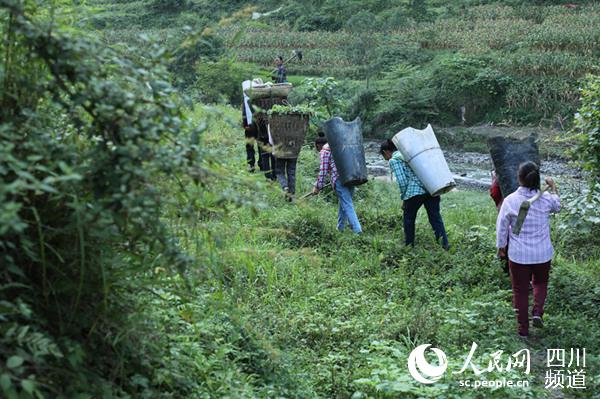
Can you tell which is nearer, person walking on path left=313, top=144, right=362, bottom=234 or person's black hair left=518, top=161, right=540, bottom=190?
person's black hair left=518, top=161, right=540, bottom=190

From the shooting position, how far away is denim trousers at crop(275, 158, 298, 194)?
358 inches

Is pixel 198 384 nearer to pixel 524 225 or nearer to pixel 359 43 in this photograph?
pixel 524 225

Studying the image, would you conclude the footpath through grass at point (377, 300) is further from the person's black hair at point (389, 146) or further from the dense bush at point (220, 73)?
the person's black hair at point (389, 146)

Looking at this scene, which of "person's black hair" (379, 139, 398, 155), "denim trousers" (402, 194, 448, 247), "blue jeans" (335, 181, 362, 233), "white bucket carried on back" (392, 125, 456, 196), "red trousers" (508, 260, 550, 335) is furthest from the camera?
"blue jeans" (335, 181, 362, 233)

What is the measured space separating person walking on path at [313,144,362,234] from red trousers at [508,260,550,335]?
101 inches

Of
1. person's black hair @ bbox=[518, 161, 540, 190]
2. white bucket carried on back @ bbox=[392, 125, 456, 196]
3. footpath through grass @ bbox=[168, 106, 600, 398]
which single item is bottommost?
footpath through grass @ bbox=[168, 106, 600, 398]

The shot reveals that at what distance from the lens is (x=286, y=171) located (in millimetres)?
9258

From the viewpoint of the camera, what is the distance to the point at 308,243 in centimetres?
743

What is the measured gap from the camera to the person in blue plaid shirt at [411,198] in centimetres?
736

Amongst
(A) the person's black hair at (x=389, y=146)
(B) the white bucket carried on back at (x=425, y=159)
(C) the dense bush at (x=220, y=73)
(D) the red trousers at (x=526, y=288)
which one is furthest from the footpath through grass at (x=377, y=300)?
(A) the person's black hair at (x=389, y=146)

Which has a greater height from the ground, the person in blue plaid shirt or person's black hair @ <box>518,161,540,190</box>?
person's black hair @ <box>518,161,540,190</box>

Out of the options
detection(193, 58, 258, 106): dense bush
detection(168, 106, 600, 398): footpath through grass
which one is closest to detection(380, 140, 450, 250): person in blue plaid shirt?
detection(168, 106, 600, 398): footpath through grass

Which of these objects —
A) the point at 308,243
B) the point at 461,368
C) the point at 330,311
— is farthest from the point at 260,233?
the point at 461,368

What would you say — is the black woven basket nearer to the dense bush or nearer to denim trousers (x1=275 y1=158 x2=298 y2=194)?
denim trousers (x1=275 y1=158 x2=298 y2=194)
